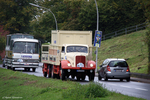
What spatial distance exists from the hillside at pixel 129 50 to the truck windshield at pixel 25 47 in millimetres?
9898

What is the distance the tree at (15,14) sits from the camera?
64.9m

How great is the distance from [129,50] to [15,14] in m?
33.6

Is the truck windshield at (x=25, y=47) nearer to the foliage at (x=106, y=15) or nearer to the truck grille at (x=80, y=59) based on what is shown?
the truck grille at (x=80, y=59)

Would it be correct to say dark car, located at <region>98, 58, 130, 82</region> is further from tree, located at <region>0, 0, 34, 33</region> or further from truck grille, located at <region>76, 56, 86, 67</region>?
tree, located at <region>0, 0, 34, 33</region>

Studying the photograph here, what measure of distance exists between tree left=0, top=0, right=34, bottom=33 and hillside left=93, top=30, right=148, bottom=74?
2287 centimetres

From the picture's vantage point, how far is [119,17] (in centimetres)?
5412

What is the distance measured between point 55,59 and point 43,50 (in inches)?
168

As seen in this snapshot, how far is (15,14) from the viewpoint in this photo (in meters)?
66.9

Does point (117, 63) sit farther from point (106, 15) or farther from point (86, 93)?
point (106, 15)

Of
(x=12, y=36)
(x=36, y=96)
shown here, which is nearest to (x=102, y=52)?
(x=12, y=36)

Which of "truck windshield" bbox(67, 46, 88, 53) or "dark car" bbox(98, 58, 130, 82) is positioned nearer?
"truck windshield" bbox(67, 46, 88, 53)

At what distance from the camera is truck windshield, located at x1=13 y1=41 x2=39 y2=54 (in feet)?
104

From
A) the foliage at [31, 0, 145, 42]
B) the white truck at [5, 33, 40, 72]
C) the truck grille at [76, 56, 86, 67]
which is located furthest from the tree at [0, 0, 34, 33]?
the truck grille at [76, 56, 86, 67]

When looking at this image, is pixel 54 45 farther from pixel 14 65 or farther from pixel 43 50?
pixel 14 65
